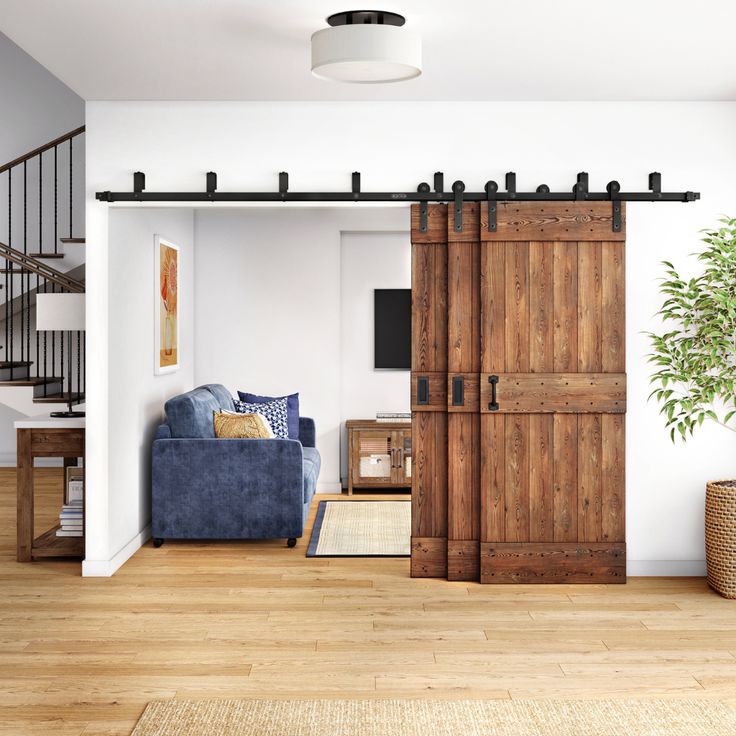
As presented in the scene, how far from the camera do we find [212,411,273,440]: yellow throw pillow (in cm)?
575

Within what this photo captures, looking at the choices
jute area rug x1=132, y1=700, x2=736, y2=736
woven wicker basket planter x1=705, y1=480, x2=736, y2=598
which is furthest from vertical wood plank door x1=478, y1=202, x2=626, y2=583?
jute area rug x1=132, y1=700, x2=736, y2=736

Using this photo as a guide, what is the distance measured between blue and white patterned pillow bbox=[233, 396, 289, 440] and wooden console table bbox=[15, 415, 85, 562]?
1.74 m

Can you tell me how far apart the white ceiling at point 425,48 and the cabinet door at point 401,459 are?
3.38m

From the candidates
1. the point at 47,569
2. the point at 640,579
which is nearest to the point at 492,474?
the point at 640,579

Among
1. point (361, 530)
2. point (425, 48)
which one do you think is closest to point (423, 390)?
point (361, 530)

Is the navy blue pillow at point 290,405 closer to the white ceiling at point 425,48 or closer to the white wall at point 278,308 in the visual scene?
the white wall at point 278,308

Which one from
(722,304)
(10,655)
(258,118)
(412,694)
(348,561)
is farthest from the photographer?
(348,561)

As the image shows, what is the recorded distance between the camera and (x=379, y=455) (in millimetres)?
7445

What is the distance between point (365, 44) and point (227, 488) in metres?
3.02

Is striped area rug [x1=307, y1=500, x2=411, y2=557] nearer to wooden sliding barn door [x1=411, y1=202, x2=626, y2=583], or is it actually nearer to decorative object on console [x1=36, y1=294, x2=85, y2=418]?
wooden sliding barn door [x1=411, y1=202, x2=626, y2=583]

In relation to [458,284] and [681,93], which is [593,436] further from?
[681,93]

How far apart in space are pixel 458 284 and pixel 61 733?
2.98 meters

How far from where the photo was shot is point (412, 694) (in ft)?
10.8

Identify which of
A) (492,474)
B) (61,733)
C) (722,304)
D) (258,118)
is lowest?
(61,733)
